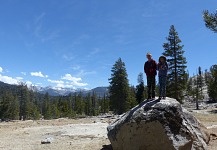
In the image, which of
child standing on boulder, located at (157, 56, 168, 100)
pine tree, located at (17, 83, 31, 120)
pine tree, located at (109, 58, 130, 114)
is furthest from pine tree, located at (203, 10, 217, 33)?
pine tree, located at (17, 83, 31, 120)

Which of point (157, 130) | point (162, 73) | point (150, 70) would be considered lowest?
point (157, 130)

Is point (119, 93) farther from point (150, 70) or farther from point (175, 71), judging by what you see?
point (150, 70)

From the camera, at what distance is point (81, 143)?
1692 centimetres

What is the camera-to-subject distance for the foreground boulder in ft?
37.3

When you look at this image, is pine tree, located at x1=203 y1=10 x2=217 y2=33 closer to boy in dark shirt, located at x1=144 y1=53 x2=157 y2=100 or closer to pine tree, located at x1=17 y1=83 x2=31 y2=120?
boy in dark shirt, located at x1=144 y1=53 x2=157 y2=100

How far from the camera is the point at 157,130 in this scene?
11.5m

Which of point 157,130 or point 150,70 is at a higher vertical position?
point 150,70

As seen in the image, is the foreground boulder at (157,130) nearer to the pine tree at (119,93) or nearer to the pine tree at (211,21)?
the pine tree at (211,21)

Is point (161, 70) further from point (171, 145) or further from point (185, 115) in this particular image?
point (171, 145)

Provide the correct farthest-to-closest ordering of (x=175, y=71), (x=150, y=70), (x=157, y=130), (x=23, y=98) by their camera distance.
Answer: (x=23, y=98) < (x=175, y=71) < (x=150, y=70) < (x=157, y=130)

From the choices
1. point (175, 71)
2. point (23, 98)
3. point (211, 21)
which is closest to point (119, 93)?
point (175, 71)

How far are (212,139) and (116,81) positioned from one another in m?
40.0

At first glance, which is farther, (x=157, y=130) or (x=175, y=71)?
(x=175, y=71)

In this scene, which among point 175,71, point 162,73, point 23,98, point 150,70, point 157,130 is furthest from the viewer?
point 23,98
